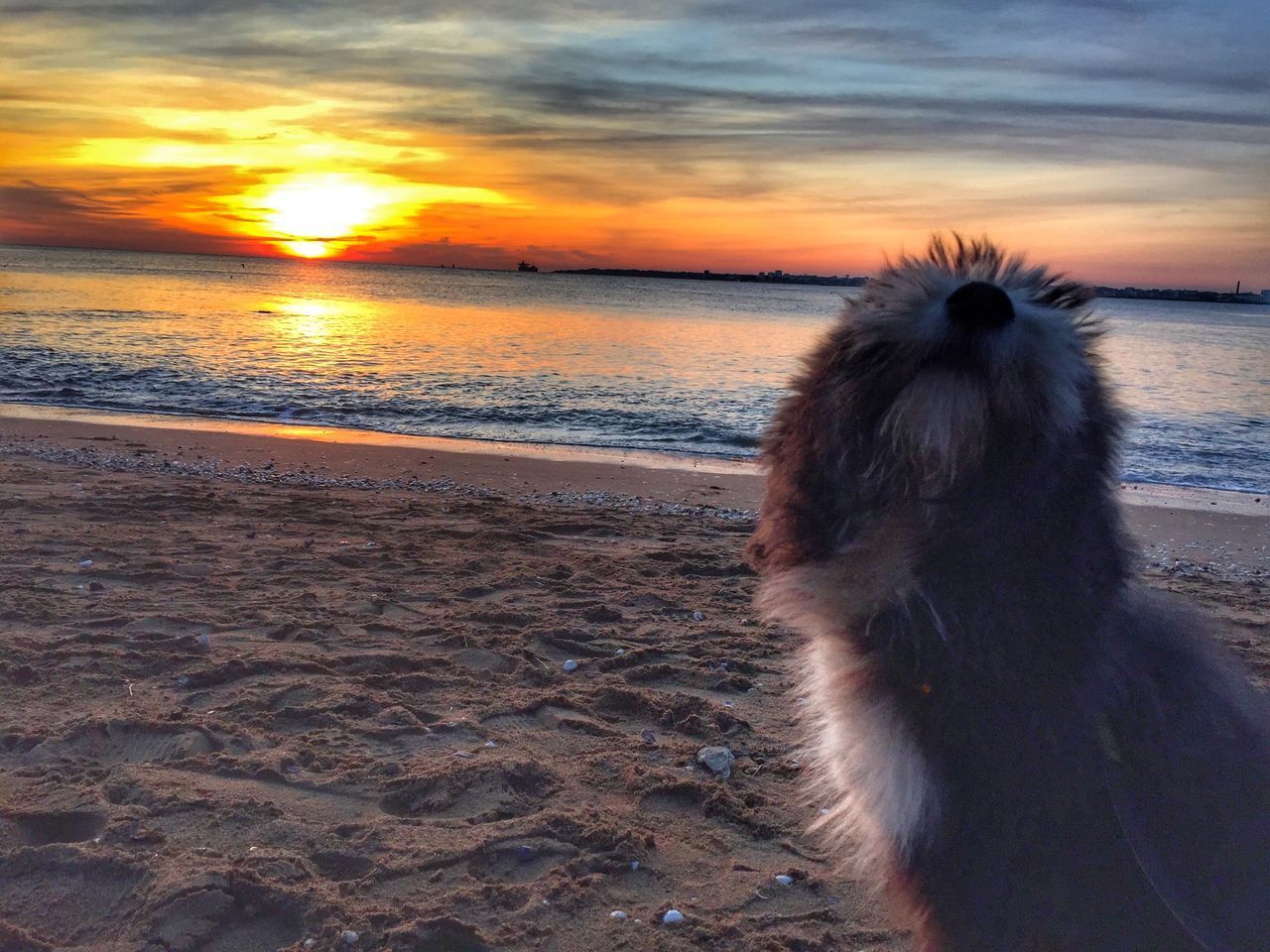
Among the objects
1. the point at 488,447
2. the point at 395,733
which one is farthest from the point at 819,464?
the point at 488,447

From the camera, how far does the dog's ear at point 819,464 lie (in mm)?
1663

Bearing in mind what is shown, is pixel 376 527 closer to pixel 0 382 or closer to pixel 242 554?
pixel 242 554

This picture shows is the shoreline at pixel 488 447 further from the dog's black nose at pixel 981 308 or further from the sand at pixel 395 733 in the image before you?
the dog's black nose at pixel 981 308

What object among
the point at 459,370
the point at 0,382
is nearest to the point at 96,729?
the point at 0,382

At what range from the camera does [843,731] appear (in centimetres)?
188

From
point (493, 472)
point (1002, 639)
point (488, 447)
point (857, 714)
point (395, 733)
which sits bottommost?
point (488, 447)

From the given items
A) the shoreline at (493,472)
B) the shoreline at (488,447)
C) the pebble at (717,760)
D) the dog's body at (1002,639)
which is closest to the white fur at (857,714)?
the dog's body at (1002,639)

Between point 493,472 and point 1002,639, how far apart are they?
998cm

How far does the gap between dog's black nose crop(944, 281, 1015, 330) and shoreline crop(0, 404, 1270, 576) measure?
24.7ft

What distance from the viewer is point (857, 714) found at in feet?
5.91

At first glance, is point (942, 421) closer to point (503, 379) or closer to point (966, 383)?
point (966, 383)

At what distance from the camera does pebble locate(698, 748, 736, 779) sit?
13.3 ft

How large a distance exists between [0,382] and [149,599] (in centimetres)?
1633

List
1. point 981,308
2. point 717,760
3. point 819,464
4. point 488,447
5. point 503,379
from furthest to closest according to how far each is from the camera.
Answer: point 503,379, point 488,447, point 717,760, point 819,464, point 981,308
